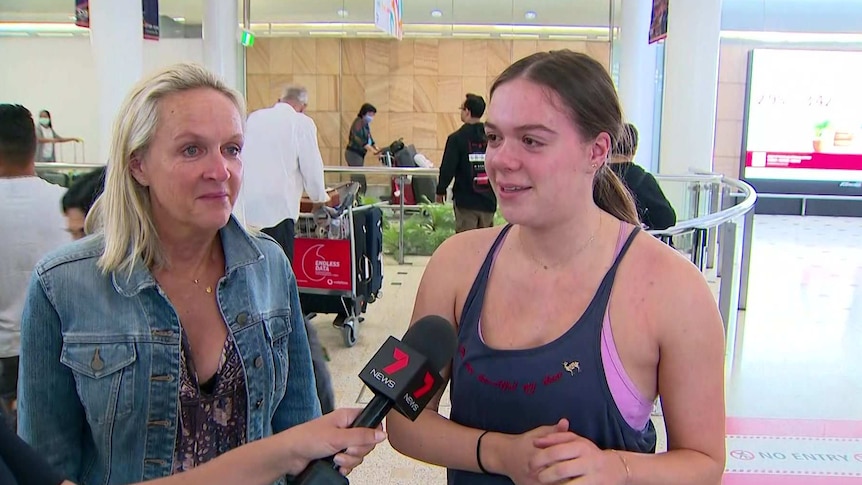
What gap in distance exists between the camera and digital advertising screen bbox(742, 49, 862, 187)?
1288 cm

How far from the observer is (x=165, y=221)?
4.39 ft

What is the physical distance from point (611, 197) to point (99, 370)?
1.01 metres

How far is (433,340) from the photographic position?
1.08m

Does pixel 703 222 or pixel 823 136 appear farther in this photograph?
pixel 823 136

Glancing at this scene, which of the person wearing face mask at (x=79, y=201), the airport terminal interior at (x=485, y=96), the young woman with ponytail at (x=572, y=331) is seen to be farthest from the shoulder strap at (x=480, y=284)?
the airport terminal interior at (x=485, y=96)

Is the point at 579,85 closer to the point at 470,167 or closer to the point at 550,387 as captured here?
the point at 550,387

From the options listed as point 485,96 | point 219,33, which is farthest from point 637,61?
point 219,33

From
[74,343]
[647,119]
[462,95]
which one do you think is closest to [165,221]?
[74,343]

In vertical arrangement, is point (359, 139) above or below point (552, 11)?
below

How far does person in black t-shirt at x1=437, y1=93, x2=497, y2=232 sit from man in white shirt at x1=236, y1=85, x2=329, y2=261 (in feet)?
4.84

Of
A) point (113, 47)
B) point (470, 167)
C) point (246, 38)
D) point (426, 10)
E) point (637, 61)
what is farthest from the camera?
point (426, 10)

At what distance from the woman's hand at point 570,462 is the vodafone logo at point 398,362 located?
0.28 meters

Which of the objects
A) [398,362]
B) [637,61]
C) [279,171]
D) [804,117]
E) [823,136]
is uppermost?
[637,61]

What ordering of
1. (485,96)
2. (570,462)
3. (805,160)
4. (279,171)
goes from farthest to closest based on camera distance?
(805,160) < (485,96) < (279,171) < (570,462)
